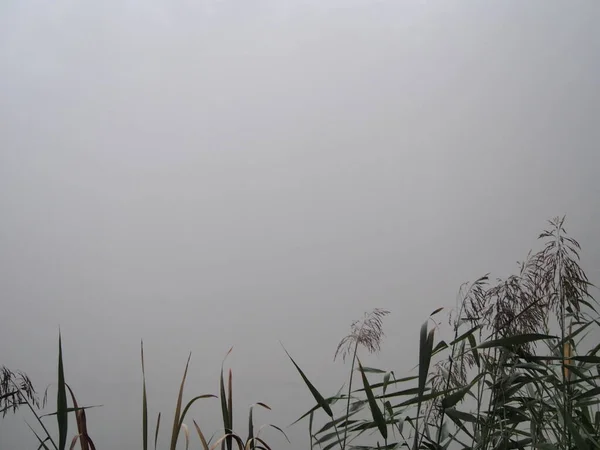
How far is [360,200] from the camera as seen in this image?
2.05 metres

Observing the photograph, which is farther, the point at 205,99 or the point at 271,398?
the point at 205,99

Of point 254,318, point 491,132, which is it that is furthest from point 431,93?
point 254,318

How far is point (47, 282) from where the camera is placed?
6.74 feet

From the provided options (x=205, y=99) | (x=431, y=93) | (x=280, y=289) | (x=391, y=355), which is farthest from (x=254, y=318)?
(x=431, y=93)

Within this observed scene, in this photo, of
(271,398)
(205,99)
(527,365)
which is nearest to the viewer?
(527,365)

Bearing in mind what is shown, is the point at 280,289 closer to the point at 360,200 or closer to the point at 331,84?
the point at 360,200

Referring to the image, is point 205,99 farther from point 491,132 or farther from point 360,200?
point 491,132

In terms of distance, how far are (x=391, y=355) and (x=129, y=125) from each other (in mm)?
1223

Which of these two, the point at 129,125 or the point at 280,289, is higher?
the point at 129,125

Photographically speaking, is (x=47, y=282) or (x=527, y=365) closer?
(x=527, y=365)

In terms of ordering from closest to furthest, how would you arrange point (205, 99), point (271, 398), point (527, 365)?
point (527, 365) → point (271, 398) → point (205, 99)

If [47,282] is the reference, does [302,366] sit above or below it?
below

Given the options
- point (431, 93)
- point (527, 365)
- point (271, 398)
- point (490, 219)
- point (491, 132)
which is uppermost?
point (431, 93)

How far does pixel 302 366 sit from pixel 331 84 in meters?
0.99
